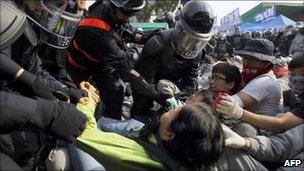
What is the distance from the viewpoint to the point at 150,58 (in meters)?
3.67

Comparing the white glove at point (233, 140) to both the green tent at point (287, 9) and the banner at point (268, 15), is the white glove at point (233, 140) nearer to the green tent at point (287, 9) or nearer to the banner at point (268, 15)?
the banner at point (268, 15)

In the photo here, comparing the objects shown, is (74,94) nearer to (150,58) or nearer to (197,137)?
(197,137)

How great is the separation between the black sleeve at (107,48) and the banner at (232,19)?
19.1m

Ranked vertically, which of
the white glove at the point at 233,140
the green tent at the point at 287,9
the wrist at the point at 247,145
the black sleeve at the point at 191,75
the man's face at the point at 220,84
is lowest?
the green tent at the point at 287,9

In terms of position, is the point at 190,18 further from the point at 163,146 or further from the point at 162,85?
the point at 163,146

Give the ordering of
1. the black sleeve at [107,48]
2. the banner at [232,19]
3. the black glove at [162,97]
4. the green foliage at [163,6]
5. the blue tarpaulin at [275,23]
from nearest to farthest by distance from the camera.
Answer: the black glove at [162,97] < the black sleeve at [107,48] < the blue tarpaulin at [275,23] < the banner at [232,19] < the green foliage at [163,6]

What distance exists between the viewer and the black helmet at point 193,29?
3.45 m

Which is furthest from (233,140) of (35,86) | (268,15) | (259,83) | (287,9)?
(287,9)

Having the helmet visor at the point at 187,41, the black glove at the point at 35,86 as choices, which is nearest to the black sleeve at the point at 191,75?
the helmet visor at the point at 187,41

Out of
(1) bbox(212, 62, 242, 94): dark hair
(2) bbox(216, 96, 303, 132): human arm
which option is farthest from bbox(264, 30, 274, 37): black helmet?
(2) bbox(216, 96, 303, 132): human arm

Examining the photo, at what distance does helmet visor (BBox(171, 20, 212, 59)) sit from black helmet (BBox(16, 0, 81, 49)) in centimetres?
104

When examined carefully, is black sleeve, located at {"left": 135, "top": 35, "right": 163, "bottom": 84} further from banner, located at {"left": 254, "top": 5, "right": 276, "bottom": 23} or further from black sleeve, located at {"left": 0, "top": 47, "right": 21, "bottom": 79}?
banner, located at {"left": 254, "top": 5, "right": 276, "bottom": 23}

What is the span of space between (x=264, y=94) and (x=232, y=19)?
66.7 feet

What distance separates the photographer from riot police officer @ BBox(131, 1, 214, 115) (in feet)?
11.4
